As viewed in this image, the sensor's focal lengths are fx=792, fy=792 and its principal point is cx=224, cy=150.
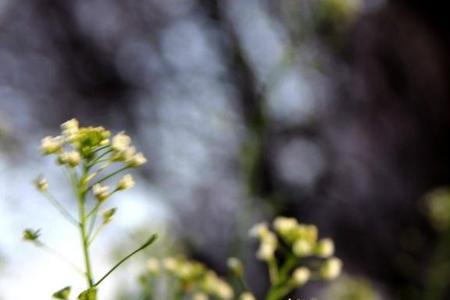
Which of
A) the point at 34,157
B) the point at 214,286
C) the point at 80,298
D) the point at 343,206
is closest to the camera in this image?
the point at 80,298

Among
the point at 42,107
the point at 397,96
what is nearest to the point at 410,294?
the point at 42,107

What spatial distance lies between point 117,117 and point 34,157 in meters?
1.51

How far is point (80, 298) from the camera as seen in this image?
74 centimetres

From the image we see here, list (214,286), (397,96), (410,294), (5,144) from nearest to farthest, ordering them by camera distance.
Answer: (214,286) → (5,144) → (410,294) → (397,96)

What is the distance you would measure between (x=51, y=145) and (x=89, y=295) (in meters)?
0.16

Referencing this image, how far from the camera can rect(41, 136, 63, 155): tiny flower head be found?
0.81 m

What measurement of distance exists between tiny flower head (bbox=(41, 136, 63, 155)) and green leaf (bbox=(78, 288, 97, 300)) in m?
0.15

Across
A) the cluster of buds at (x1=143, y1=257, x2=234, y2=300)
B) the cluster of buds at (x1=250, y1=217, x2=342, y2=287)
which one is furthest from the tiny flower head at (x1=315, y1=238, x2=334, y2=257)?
the cluster of buds at (x1=143, y1=257, x2=234, y2=300)

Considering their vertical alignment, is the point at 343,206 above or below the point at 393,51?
below

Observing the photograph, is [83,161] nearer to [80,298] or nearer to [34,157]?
[80,298]

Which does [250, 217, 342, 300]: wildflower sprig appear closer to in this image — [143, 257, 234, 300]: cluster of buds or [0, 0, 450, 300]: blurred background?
[143, 257, 234, 300]: cluster of buds

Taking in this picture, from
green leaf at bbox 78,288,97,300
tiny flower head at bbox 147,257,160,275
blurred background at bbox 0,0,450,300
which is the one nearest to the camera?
green leaf at bbox 78,288,97,300

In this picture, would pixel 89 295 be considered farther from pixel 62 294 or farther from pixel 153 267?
pixel 153 267

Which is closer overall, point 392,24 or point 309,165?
point 309,165
